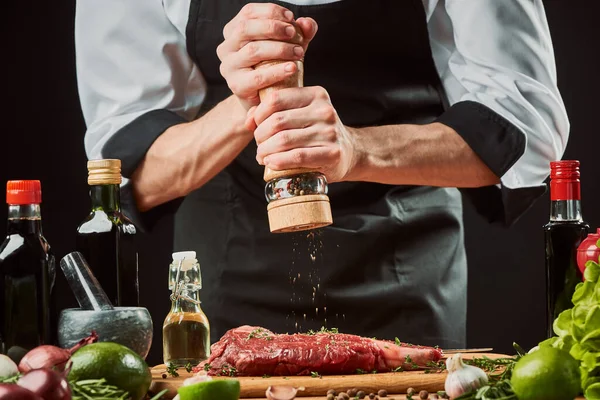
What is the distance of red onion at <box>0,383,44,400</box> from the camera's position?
1.05 metres

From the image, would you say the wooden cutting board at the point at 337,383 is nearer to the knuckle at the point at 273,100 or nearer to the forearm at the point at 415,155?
the knuckle at the point at 273,100

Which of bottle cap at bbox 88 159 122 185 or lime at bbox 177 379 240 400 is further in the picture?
bottle cap at bbox 88 159 122 185

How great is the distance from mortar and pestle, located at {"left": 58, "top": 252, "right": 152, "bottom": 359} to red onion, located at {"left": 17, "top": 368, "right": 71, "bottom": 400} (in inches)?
15.3

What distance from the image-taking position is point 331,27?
2.25 meters

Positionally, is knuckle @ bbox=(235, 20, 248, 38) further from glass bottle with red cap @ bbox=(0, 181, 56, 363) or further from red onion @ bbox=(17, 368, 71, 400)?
red onion @ bbox=(17, 368, 71, 400)

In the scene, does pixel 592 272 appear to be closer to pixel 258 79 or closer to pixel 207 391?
pixel 207 391

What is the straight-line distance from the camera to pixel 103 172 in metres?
1.72

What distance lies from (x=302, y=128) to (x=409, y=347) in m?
0.49

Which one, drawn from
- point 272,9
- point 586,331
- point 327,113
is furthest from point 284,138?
point 586,331

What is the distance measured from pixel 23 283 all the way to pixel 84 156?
0.84m

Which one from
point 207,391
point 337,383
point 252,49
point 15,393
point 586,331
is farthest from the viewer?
point 252,49

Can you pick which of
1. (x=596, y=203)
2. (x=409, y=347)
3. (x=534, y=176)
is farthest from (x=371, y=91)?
(x=409, y=347)

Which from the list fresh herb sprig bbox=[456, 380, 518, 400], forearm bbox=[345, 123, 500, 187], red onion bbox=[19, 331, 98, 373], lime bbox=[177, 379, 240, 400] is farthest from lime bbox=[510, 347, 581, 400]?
forearm bbox=[345, 123, 500, 187]

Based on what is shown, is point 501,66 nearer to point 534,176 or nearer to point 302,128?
point 534,176
